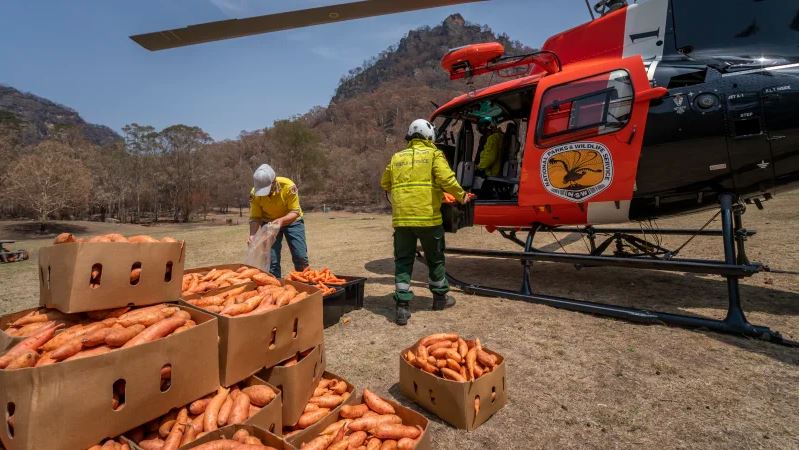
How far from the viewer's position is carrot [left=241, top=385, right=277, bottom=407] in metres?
2.31

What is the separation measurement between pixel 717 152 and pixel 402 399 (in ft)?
13.7

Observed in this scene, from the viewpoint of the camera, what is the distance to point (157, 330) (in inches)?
86.3

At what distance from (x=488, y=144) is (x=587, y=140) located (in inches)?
110

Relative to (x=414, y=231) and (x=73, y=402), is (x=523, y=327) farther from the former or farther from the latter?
(x=73, y=402)

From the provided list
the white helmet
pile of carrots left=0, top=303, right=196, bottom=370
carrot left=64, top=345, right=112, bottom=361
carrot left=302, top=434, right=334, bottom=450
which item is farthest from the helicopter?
carrot left=302, top=434, right=334, bottom=450

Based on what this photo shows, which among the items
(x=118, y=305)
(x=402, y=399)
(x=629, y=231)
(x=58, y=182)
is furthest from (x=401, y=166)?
(x=58, y=182)

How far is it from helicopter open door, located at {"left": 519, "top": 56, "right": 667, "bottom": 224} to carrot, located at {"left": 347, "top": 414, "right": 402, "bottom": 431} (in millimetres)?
3732

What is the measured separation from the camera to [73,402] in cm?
175

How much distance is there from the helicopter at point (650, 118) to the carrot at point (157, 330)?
8.29 feet

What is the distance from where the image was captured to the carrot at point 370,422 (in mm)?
2271

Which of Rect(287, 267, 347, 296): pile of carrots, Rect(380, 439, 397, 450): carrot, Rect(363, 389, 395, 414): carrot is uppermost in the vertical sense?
Rect(287, 267, 347, 296): pile of carrots

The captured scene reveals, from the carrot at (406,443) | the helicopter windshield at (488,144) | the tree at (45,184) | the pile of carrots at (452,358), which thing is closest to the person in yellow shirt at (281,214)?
the helicopter windshield at (488,144)

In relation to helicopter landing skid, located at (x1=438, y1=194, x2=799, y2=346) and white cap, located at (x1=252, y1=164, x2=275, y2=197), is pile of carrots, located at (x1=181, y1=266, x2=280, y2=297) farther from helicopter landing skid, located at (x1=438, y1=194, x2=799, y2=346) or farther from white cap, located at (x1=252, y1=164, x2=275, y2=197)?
helicopter landing skid, located at (x1=438, y1=194, x2=799, y2=346)

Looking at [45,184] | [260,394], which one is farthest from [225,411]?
[45,184]
